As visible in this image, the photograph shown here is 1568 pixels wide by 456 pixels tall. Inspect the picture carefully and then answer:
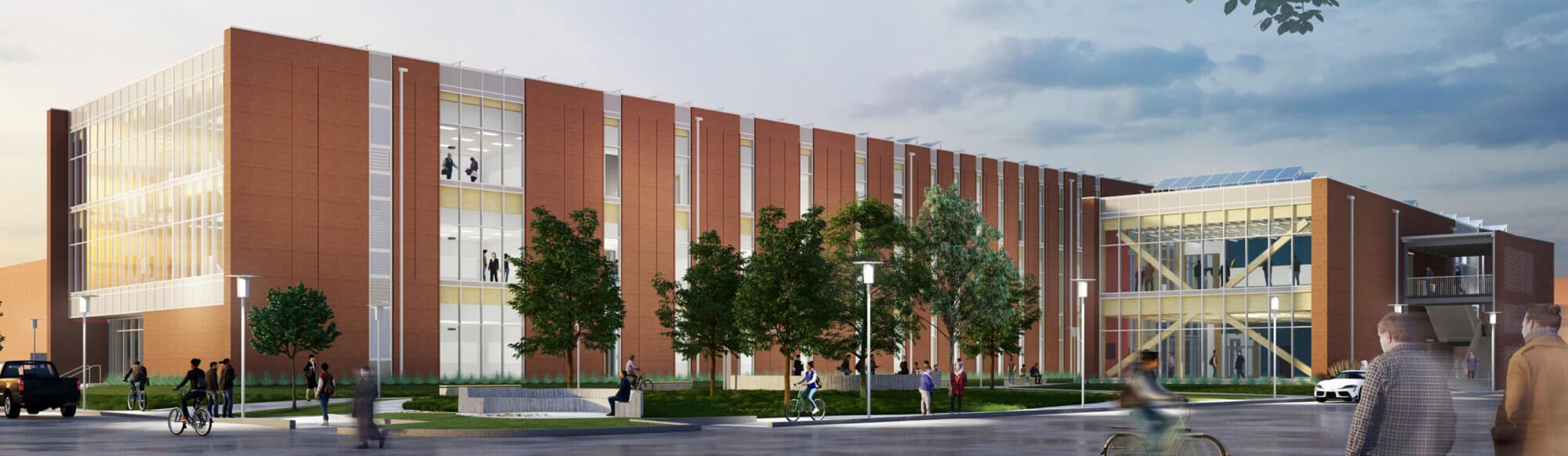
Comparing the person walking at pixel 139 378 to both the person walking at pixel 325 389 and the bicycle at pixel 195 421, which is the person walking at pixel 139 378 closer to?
the person walking at pixel 325 389

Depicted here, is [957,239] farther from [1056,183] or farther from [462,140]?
[1056,183]

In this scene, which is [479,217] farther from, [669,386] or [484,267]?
[669,386]

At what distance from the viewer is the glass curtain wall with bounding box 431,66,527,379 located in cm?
5578

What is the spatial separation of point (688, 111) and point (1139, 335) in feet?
92.6

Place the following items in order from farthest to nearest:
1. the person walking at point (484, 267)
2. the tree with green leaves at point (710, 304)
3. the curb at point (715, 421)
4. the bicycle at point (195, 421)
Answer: the person walking at point (484, 267) < the tree with green leaves at point (710, 304) < the curb at point (715, 421) < the bicycle at point (195, 421)

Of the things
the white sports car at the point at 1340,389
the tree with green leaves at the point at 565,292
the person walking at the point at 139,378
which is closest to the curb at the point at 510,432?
the tree with green leaves at the point at 565,292

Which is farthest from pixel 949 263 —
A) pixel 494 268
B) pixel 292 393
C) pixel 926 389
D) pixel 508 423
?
pixel 508 423

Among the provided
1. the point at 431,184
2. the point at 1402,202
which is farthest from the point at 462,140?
the point at 1402,202

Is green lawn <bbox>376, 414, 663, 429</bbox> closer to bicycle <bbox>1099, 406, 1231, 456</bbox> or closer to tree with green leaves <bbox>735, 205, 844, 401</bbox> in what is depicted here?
tree with green leaves <bbox>735, 205, 844, 401</bbox>

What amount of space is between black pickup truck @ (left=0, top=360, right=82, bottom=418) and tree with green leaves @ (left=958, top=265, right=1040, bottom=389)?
92.1 ft

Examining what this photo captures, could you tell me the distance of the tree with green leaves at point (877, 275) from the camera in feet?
143

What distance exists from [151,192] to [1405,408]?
57.3 metres

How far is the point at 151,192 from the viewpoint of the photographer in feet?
186

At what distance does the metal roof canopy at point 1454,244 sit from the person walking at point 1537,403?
66.2 meters
